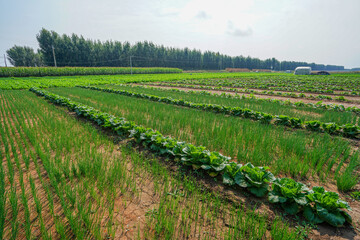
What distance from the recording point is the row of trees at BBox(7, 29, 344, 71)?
60.7m

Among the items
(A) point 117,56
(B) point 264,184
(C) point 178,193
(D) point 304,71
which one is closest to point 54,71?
(A) point 117,56

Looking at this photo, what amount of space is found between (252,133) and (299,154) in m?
1.41

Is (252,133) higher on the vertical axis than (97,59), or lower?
lower

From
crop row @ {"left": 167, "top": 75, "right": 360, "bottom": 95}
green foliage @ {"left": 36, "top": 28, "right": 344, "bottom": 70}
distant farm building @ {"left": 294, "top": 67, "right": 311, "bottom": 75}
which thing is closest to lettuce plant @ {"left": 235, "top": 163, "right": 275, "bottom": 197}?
crop row @ {"left": 167, "top": 75, "right": 360, "bottom": 95}

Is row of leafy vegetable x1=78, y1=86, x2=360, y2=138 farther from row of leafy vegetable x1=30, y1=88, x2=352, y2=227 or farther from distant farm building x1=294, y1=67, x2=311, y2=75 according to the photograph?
distant farm building x1=294, y1=67, x2=311, y2=75

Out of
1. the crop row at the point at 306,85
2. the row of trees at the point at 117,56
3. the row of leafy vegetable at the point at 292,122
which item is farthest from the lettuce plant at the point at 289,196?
the row of trees at the point at 117,56

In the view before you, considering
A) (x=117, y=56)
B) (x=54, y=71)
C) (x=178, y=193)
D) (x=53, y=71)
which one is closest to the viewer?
(x=178, y=193)

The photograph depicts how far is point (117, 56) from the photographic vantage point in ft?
248

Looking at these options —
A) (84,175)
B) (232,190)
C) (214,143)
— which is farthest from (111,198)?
(214,143)

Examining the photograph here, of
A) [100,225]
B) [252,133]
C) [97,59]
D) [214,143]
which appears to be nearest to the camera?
[100,225]

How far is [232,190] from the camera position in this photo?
3.32 meters

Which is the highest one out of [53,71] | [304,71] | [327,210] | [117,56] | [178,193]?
[117,56]

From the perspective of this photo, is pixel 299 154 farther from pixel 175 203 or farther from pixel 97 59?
pixel 97 59

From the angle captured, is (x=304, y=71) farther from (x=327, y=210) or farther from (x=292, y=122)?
(x=327, y=210)
